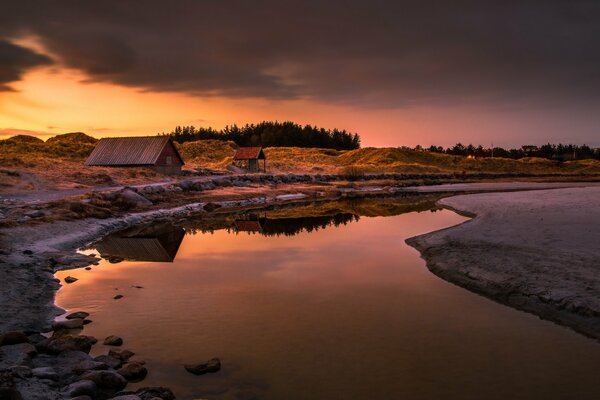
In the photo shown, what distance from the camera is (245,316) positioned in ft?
35.4

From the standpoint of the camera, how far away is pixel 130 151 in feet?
172

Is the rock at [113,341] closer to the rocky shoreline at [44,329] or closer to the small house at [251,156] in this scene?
the rocky shoreline at [44,329]

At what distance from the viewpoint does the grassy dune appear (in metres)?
39.7

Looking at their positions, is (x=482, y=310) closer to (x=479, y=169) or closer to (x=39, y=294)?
(x=39, y=294)

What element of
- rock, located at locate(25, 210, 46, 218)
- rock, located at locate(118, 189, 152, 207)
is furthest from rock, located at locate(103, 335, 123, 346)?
rock, located at locate(118, 189, 152, 207)

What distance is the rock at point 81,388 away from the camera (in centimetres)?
664

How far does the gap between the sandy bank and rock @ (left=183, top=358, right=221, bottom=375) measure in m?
7.18

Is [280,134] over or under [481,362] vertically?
over

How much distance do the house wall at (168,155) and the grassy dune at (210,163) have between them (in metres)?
1.95

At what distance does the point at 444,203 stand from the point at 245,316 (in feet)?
96.6

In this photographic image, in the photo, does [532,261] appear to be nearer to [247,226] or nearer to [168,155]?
[247,226]

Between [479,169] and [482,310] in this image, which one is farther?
[479,169]

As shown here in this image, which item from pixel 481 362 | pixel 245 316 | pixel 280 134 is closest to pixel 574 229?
pixel 481 362

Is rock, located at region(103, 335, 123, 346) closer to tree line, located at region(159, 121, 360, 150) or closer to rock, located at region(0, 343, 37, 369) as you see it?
rock, located at region(0, 343, 37, 369)
